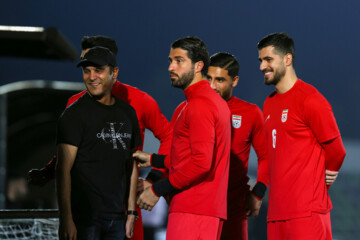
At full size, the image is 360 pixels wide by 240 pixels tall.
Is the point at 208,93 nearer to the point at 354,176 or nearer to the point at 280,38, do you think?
the point at 280,38

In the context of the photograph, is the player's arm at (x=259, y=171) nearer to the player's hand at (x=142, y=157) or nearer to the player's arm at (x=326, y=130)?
the player's arm at (x=326, y=130)

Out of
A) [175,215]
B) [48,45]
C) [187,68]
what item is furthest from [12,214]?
[48,45]

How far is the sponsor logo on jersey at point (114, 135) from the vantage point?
2.81 metres

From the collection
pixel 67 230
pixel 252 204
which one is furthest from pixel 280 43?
pixel 67 230

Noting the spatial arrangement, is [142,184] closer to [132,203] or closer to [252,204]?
[132,203]

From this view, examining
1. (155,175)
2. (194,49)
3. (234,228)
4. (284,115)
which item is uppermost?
(194,49)

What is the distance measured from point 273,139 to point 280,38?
2.18 ft

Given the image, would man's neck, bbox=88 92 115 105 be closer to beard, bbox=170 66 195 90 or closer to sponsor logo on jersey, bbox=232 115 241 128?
beard, bbox=170 66 195 90

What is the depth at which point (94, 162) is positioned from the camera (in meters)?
2.77

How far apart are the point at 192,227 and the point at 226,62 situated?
63.1 inches

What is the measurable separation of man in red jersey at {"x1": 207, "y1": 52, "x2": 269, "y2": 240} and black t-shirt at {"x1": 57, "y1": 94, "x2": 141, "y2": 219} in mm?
1142

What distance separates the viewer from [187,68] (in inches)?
120

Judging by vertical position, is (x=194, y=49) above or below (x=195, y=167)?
above

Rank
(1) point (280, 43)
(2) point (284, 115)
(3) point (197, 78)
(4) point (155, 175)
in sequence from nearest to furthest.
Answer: (3) point (197, 78) → (2) point (284, 115) → (1) point (280, 43) → (4) point (155, 175)
